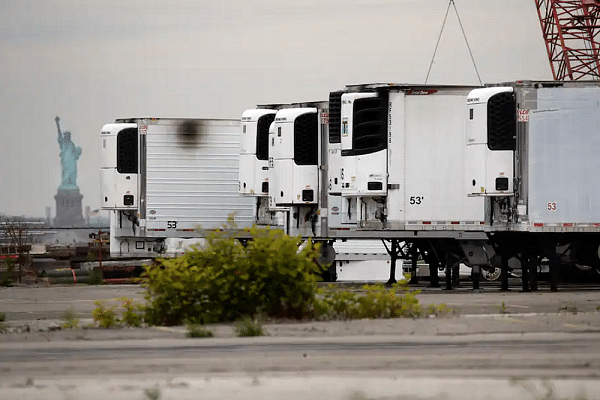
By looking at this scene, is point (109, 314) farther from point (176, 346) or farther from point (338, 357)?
point (338, 357)

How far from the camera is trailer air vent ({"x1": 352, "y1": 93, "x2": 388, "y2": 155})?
97.8 feet

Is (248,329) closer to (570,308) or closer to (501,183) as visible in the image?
(570,308)

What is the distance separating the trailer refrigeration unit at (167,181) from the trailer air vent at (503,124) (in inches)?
481

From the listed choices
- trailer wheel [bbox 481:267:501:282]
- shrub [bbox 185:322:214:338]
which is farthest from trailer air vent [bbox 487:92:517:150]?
shrub [bbox 185:322:214:338]

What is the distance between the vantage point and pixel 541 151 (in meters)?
28.4

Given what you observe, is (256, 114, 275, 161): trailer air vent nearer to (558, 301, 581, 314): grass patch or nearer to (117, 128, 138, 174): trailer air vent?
(117, 128, 138, 174): trailer air vent

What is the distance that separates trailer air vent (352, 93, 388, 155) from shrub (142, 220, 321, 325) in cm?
1170

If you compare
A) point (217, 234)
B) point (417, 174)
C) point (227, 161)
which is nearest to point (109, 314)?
point (217, 234)

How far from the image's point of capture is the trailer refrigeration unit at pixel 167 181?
1532 inches

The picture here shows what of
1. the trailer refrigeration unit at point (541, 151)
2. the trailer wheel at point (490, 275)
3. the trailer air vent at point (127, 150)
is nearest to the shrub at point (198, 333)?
the trailer refrigeration unit at point (541, 151)

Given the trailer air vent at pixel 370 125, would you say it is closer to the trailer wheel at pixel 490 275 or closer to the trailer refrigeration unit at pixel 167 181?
the trailer refrigeration unit at pixel 167 181

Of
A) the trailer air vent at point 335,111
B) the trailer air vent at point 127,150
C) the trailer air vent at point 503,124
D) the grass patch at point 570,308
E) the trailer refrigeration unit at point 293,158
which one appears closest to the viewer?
the grass patch at point 570,308

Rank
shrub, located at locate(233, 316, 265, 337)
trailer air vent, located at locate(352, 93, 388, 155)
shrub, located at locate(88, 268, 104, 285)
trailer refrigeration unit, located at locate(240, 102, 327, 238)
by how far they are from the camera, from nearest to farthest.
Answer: shrub, located at locate(233, 316, 265, 337) → trailer air vent, located at locate(352, 93, 388, 155) → trailer refrigeration unit, located at locate(240, 102, 327, 238) → shrub, located at locate(88, 268, 104, 285)

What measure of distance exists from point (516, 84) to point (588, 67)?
163 ft
